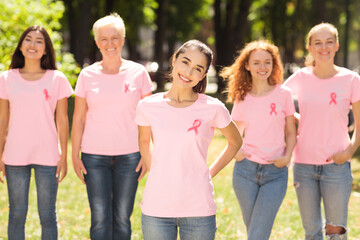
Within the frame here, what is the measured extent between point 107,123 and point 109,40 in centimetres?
70

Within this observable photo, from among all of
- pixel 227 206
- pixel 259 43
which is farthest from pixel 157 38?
pixel 259 43

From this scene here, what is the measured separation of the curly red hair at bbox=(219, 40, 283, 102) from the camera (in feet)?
14.9

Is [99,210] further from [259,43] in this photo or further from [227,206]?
[227,206]

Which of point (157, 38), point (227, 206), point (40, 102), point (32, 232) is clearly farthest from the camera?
point (157, 38)

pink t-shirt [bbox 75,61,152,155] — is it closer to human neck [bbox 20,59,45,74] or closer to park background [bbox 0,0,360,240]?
human neck [bbox 20,59,45,74]

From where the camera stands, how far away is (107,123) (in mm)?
4469

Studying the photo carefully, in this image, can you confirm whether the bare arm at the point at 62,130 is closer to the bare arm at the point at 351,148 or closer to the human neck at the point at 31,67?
the human neck at the point at 31,67

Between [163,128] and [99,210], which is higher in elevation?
[163,128]

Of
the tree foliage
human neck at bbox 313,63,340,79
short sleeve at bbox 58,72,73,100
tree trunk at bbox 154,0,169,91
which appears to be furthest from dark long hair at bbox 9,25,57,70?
tree trunk at bbox 154,0,169,91

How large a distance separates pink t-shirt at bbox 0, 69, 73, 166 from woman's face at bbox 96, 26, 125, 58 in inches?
21.2

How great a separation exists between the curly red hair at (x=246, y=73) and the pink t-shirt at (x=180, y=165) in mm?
1261

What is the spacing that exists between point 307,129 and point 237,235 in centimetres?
218

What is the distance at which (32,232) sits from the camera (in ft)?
20.3

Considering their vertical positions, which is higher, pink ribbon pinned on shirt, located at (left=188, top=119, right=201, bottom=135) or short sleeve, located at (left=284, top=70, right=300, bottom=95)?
short sleeve, located at (left=284, top=70, right=300, bottom=95)
